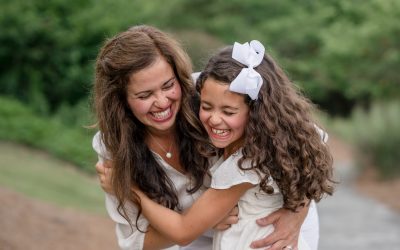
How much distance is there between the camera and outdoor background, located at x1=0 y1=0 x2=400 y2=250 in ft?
28.2

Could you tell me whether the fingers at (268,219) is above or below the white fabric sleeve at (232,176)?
below

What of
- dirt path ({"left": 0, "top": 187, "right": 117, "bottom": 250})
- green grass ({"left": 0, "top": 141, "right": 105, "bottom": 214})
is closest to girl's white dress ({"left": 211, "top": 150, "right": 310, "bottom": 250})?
dirt path ({"left": 0, "top": 187, "right": 117, "bottom": 250})

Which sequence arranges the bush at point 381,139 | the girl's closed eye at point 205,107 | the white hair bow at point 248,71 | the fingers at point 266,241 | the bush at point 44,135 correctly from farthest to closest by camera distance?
the bush at point 381,139, the bush at point 44,135, the fingers at point 266,241, the girl's closed eye at point 205,107, the white hair bow at point 248,71

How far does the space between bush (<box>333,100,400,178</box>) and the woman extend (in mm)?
11713

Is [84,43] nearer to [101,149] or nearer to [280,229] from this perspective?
[101,149]

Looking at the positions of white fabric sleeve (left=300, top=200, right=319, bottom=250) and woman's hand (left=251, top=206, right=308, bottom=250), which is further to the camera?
white fabric sleeve (left=300, top=200, right=319, bottom=250)

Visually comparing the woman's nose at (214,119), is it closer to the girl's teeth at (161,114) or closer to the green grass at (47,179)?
the girl's teeth at (161,114)

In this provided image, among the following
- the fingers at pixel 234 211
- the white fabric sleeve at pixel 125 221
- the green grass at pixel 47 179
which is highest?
the fingers at pixel 234 211

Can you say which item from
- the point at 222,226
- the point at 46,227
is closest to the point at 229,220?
the point at 222,226

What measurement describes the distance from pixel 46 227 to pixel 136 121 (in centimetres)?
455

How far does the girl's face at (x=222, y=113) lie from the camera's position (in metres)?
3.30

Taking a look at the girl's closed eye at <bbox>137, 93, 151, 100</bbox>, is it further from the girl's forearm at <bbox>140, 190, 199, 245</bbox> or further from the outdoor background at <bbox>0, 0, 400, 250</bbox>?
the outdoor background at <bbox>0, 0, 400, 250</bbox>

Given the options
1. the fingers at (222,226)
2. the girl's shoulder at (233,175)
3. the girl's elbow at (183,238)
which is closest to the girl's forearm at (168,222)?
the girl's elbow at (183,238)

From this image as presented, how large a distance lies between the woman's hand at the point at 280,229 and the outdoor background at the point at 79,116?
3384 mm
